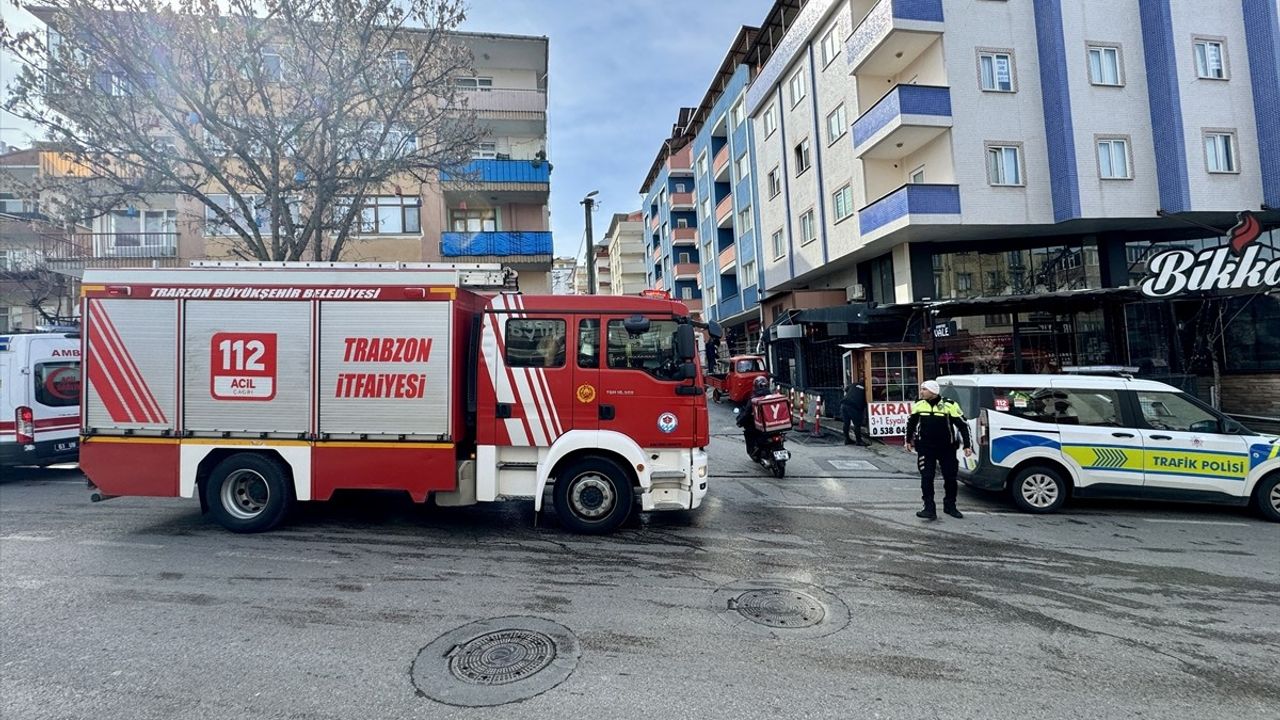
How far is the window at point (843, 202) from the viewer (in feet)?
63.6

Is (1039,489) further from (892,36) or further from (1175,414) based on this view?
(892,36)

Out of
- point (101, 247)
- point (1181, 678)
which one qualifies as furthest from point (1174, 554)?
point (101, 247)

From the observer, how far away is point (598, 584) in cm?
492

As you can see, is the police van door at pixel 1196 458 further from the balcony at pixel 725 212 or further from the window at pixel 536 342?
the balcony at pixel 725 212

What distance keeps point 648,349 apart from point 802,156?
788 inches

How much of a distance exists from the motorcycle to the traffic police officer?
2.67 meters

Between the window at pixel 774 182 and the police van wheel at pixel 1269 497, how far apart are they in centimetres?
1995

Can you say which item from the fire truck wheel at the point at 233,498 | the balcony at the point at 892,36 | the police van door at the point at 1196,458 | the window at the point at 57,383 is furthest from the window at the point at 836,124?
the window at the point at 57,383

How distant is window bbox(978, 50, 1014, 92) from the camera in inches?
666

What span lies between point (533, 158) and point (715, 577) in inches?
756

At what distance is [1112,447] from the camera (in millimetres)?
7289

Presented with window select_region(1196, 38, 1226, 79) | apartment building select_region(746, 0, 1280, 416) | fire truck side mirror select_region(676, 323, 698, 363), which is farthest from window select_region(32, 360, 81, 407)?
window select_region(1196, 38, 1226, 79)

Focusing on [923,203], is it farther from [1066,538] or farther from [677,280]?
[677,280]

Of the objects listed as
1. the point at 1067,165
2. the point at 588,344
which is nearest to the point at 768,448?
the point at 588,344
